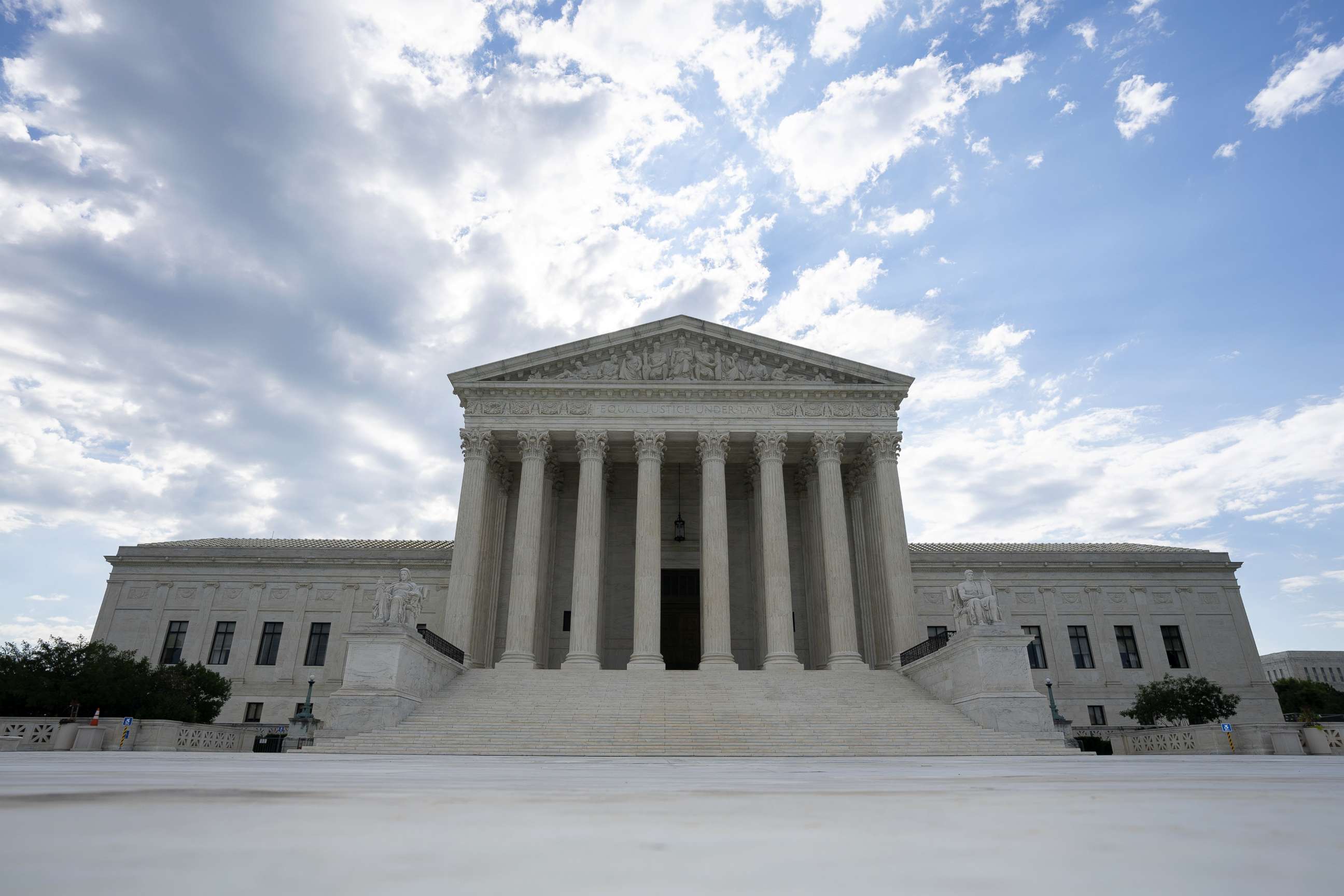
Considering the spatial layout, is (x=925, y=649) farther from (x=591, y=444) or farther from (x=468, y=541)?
(x=468, y=541)

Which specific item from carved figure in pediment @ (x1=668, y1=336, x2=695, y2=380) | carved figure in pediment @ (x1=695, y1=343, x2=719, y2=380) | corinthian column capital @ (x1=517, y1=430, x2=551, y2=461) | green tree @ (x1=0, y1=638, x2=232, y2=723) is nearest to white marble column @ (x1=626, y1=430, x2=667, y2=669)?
carved figure in pediment @ (x1=668, y1=336, x2=695, y2=380)

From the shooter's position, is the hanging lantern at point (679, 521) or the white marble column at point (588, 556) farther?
the hanging lantern at point (679, 521)

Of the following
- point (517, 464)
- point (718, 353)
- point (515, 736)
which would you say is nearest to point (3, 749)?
point (515, 736)

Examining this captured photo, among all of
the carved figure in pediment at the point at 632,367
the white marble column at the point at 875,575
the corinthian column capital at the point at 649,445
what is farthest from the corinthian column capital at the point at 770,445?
the carved figure in pediment at the point at 632,367

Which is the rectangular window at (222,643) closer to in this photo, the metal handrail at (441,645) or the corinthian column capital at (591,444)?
the metal handrail at (441,645)

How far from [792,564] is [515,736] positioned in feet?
63.8

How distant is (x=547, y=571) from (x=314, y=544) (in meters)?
15.2

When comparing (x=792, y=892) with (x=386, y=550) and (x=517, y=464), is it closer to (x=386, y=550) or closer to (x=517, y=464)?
(x=517, y=464)

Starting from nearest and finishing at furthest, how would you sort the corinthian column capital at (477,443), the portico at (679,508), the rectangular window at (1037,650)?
the portico at (679,508) < the corinthian column capital at (477,443) < the rectangular window at (1037,650)

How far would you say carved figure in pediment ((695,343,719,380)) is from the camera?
106 feet

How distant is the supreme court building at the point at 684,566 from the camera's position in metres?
29.2

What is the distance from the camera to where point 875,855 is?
1.88m

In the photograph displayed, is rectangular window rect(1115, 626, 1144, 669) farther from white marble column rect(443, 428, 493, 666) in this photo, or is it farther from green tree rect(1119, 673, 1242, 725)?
white marble column rect(443, 428, 493, 666)

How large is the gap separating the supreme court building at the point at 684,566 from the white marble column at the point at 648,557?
9 centimetres
